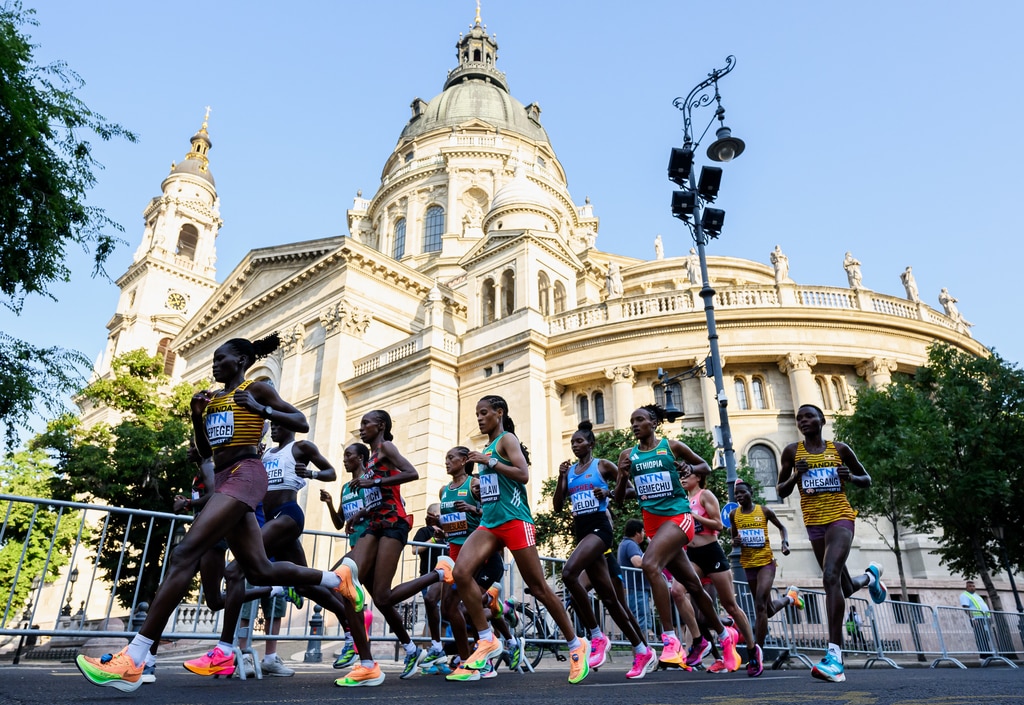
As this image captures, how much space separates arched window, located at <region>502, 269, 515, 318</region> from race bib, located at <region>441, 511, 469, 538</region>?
2113 cm

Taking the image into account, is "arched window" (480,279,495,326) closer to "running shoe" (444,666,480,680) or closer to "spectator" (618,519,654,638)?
"spectator" (618,519,654,638)

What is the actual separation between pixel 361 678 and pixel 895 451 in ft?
56.2

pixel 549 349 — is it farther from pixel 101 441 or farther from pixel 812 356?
pixel 101 441

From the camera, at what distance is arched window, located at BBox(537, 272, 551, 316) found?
2798 cm

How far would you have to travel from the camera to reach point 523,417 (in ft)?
77.8

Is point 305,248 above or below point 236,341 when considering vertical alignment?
above

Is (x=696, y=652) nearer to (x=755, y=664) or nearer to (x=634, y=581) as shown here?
(x=755, y=664)

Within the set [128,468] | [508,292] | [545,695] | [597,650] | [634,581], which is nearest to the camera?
[545,695]

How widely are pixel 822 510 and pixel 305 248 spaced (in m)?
29.6

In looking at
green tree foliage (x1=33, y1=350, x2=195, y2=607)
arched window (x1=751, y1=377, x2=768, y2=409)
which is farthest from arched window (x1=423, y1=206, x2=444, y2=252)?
arched window (x1=751, y1=377, x2=768, y2=409)

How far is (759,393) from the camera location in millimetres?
23391

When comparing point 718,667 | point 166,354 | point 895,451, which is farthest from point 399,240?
point 718,667

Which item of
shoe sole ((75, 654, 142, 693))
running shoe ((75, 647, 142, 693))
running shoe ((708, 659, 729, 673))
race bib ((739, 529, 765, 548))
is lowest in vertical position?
running shoe ((708, 659, 729, 673))

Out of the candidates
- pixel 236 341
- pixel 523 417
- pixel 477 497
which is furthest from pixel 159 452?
pixel 236 341
